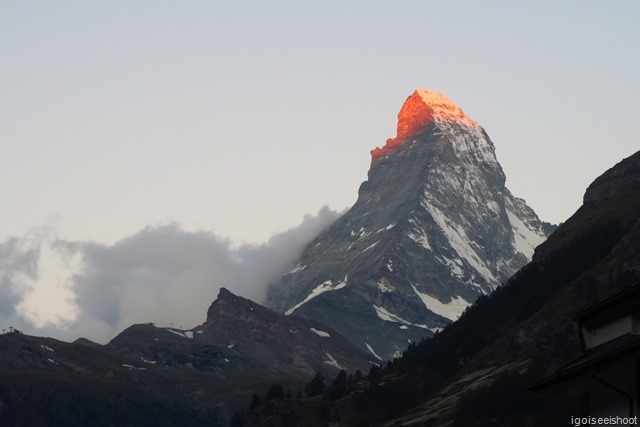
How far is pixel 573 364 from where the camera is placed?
23.3 meters

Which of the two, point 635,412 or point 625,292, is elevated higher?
point 625,292

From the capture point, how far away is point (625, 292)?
21.8m

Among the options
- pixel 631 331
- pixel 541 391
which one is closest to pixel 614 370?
pixel 631 331

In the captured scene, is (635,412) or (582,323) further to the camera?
(582,323)

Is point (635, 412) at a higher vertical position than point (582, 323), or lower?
lower

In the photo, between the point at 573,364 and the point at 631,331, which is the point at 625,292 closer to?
the point at 631,331

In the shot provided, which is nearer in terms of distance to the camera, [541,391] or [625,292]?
[625,292]

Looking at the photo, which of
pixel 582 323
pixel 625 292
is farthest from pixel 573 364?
pixel 625 292

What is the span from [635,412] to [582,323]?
2.44 meters

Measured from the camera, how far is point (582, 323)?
918 inches

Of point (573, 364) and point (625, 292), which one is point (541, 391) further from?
point (625, 292)

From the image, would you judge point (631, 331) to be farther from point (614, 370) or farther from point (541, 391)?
point (541, 391)

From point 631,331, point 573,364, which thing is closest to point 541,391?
point 573,364

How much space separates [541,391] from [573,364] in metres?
0.95
